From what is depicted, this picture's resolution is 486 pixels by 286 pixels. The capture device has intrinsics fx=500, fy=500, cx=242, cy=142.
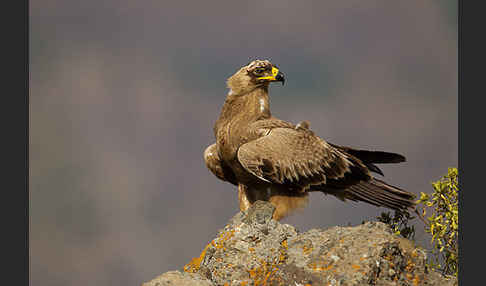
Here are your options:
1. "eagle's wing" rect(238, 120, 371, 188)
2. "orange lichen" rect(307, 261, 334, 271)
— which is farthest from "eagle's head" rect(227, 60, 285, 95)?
"orange lichen" rect(307, 261, 334, 271)

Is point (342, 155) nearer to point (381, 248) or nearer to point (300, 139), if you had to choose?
point (300, 139)

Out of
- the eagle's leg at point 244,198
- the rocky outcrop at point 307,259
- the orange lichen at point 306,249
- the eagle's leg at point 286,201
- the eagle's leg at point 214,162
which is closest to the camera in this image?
the rocky outcrop at point 307,259

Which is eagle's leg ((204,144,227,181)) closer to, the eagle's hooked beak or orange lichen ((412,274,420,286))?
the eagle's hooked beak

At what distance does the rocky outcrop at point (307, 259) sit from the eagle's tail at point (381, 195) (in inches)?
31.0

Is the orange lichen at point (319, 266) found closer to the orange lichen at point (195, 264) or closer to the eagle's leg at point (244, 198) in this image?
the orange lichen at point (195, 264)

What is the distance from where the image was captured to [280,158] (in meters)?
5.36

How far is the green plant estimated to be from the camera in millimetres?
5016

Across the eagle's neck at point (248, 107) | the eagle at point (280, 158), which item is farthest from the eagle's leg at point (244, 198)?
the eagle's neck at point (248, 107)

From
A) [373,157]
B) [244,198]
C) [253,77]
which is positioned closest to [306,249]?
[244,198]

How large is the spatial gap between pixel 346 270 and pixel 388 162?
2.14m

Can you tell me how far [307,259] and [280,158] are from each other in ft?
4.31

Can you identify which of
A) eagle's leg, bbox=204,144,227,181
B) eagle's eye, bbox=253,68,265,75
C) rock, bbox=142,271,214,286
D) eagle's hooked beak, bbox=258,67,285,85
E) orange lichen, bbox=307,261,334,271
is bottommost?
rock, bbox=142,271,214,286

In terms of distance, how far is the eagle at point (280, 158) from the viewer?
537 centimetres

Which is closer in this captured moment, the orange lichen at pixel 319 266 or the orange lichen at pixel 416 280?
the orange lichen at pixel 319 266
